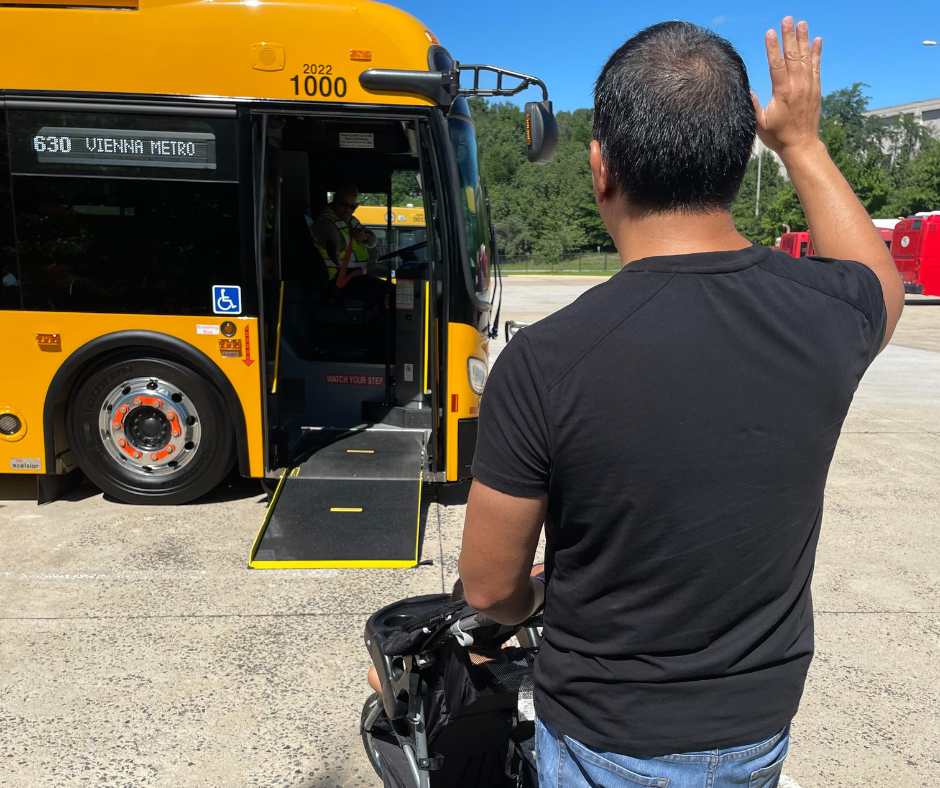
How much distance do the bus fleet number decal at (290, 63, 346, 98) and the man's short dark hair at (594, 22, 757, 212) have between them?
4.26 meters

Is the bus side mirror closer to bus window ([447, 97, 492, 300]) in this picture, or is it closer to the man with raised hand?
bus window ([447, 97, 492, 300])

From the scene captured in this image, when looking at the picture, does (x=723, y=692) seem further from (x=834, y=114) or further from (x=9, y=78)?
(x=834, y=114)

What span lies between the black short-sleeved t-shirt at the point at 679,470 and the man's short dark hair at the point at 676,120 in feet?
0.37

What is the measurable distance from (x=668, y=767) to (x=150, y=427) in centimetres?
496

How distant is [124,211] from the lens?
5.39 meters

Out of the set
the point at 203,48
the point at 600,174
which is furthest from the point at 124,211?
the point at 600,174

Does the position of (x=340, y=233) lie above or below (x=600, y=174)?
above

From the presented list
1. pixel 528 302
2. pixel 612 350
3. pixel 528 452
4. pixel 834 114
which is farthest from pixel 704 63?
pixel 834 114

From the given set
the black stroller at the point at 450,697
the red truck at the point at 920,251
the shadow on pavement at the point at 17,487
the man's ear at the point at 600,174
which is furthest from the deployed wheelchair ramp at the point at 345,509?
the red truck at the point at 920,251

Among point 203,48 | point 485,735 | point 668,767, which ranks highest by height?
point 203,48

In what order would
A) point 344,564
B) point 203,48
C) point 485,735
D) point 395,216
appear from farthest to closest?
point 395,216 < point 203,48 < point 344,564 < point 485,735

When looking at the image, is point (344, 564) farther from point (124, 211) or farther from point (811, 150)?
point (811, 150)

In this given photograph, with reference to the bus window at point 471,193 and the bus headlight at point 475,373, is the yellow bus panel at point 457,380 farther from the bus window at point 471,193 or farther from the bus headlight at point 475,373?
the bus window at point 471,193

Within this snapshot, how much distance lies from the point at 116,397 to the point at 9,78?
206 cm
